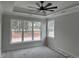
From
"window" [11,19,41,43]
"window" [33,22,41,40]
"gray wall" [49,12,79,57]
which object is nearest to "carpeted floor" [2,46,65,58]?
"gray wall" [49,12,79,57]

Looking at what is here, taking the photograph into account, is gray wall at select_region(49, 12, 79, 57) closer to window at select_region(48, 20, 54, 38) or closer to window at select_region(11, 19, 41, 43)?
window at select_region(48, 20, 54, 38)

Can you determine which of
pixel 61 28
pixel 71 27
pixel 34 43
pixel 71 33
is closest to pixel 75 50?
pixel 71 33

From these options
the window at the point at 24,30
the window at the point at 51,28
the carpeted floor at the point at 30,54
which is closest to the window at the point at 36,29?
the window at the point at 24,30

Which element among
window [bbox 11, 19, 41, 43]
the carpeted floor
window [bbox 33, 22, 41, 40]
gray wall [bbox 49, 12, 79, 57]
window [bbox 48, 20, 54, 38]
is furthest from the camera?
window [bbox 33, 22, 41, 40]

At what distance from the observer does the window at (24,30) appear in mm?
5566

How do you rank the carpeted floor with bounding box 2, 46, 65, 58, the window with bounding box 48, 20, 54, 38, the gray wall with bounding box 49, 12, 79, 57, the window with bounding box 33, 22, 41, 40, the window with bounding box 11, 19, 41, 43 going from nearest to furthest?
the gray wall with bounding box 49, 12, 79, 57 < the carpeted floor with bounding box 2, 46, 65, 58 < the window with bounding box 11, 19, 41, 43 < the window with bounding box 48, 20, 54, 38 < the window with bounding box 33, 22, 41, 40

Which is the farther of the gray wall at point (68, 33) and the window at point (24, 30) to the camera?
the window at point (24, 30)

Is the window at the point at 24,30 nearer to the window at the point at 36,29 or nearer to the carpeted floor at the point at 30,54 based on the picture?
the window at the point at 36,29

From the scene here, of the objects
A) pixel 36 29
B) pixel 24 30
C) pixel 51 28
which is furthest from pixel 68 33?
pixel 24 30

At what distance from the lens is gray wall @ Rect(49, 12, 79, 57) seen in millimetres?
4045

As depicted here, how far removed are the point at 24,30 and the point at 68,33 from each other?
3043 millimetres

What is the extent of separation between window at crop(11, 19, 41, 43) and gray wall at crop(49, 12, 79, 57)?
65.2 inches

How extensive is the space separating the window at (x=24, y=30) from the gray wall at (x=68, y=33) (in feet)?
5.44

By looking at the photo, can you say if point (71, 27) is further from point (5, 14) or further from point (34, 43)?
point (5, 14)
